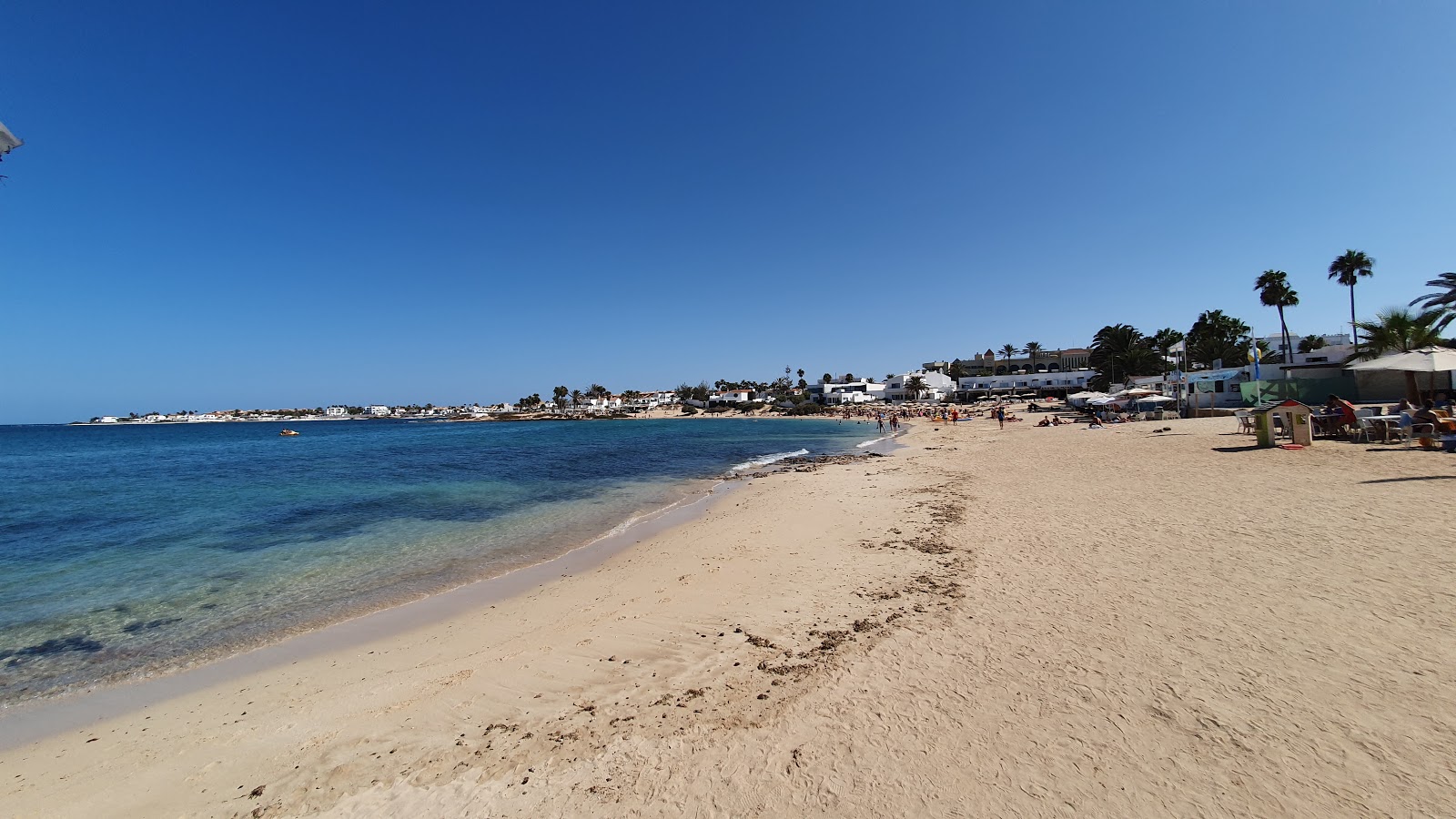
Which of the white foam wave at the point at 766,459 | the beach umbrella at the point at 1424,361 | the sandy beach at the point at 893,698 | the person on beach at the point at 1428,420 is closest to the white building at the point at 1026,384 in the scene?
the white foam wave at the point at 766,459

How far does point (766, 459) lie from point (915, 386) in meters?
77.7

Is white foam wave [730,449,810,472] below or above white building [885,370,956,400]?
below

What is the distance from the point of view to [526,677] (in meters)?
5.14

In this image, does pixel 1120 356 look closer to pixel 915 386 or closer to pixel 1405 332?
pixel 915 386

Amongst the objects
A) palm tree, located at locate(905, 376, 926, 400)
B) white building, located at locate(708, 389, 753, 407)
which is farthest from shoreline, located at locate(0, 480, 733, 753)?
white building, located at locate(708, 389, 753, 407)

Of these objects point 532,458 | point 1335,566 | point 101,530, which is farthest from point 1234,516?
point 532,458

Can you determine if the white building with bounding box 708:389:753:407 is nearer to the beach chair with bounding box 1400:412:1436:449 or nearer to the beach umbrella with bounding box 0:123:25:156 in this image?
the beach chair with bounding box 1400:412:1436:449

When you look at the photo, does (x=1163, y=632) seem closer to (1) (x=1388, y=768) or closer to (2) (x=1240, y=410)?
(1) (x=1388, y=768)

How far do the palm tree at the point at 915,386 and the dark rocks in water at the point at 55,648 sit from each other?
102 meters

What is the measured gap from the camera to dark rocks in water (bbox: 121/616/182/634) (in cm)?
752

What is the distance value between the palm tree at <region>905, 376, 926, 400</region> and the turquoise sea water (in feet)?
264

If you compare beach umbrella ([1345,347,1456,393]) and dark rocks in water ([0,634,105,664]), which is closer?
dark rocks in water ([0,634,105,664])

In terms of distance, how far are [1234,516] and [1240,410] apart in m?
28.2

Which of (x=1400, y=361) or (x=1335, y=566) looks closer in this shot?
(x=1335, y=566)
